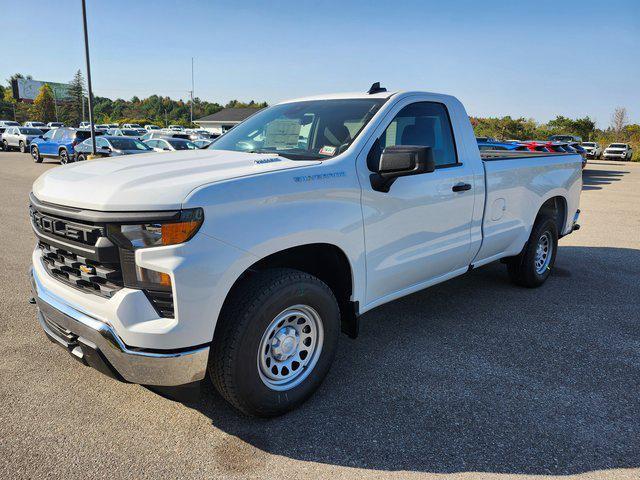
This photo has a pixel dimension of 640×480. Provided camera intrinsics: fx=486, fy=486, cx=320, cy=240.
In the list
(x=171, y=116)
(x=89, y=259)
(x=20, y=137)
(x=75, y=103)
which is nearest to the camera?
(x=89, y=259)

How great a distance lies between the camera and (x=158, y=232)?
7.76 ft

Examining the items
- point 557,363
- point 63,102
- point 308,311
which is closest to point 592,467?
point 557,363

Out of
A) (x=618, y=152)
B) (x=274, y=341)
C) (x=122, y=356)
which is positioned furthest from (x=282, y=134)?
(x=618, y=152)

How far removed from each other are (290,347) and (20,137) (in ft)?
115

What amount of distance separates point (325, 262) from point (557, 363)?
6.68 feet

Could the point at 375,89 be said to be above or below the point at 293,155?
above

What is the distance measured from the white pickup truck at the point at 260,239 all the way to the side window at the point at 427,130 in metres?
0.02

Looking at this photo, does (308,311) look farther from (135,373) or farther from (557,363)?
(557,363)

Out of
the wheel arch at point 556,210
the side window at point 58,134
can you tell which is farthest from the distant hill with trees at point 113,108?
the wheel arch at point 556,210

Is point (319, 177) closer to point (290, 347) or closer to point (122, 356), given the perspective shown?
point (290, 347)

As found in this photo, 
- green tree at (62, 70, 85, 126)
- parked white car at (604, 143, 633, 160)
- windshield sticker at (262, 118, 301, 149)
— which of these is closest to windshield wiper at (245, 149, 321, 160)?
windshield sticker at (262, 118, 301, 149)

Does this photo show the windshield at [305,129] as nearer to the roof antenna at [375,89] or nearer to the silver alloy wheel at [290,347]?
the roof antenna at [375,89]

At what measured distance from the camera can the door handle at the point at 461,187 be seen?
3.88 meters

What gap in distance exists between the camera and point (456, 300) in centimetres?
509
